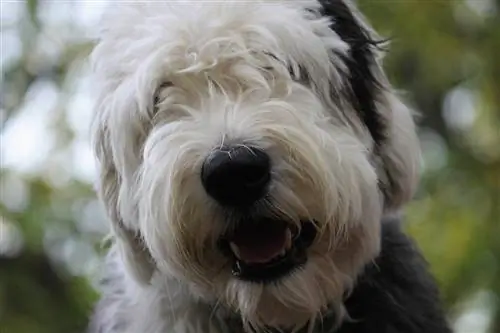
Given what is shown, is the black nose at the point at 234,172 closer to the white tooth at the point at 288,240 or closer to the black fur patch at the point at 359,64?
the white tooth at the point at 288,240

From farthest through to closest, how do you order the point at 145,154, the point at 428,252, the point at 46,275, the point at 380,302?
1. the point at 46,275
2. the point at 428,252
3. the point at 380,302
4. the point at 145,154

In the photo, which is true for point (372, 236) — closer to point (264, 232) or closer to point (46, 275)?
point (264, 232)

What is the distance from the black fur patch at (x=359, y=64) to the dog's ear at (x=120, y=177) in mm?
567

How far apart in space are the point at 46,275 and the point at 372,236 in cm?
305

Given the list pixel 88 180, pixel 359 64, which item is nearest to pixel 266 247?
pixel 359 64

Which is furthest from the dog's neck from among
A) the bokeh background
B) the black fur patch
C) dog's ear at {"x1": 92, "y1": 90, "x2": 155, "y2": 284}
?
the bokeh background

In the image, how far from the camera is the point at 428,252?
5.25m

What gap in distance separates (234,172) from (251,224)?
0.59ft

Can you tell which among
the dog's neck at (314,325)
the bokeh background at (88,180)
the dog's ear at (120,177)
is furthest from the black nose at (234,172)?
the bokeh background at (88,180)

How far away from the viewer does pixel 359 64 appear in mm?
2982

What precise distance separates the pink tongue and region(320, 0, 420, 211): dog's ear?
16.8 inches

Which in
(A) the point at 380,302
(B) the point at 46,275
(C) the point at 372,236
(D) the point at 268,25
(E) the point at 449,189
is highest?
(D) the point at 268,25

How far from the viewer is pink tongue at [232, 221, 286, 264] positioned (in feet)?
8.79

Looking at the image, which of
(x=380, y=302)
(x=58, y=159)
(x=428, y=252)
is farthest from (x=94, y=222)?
(x=380, y=302)
